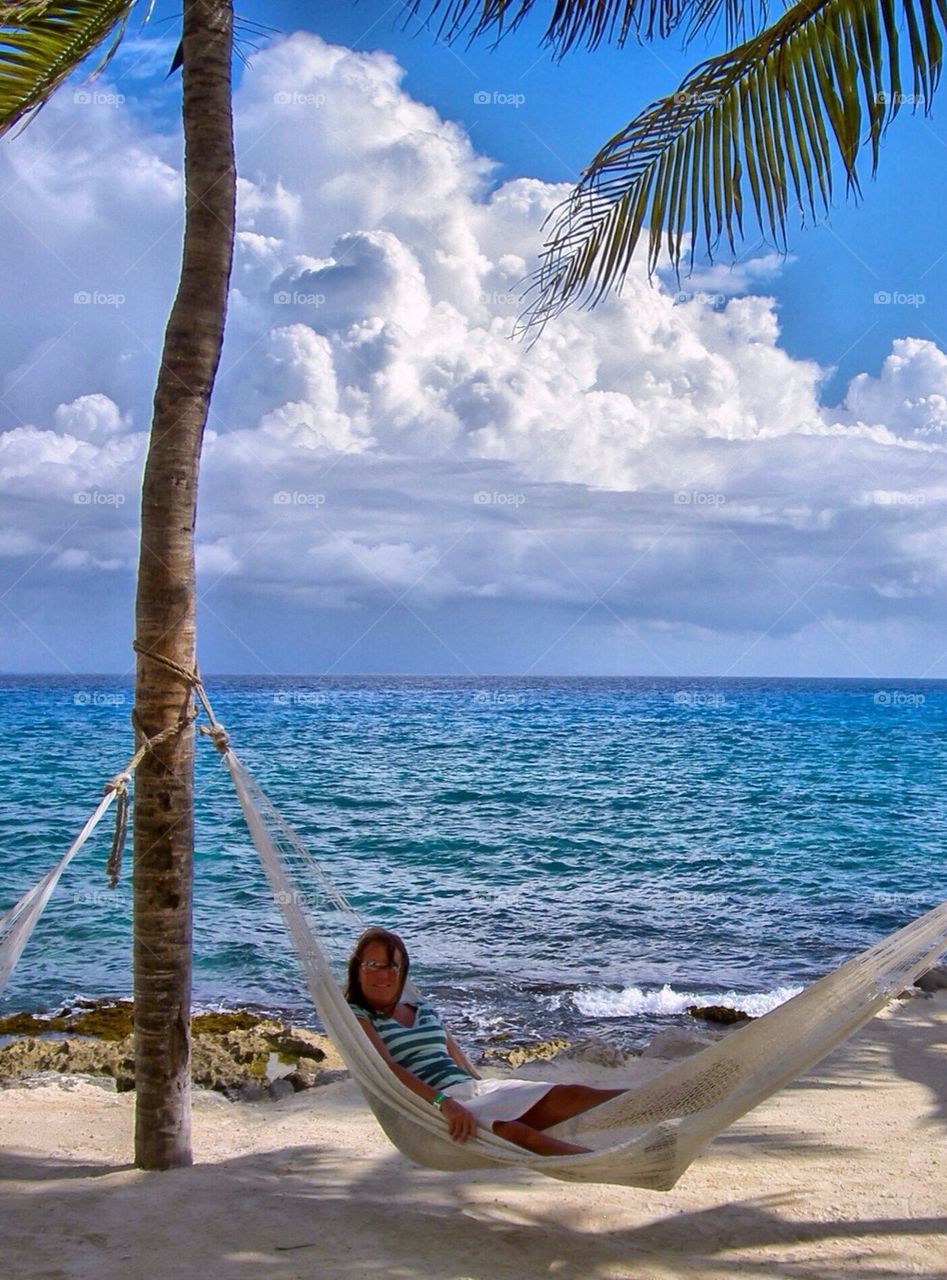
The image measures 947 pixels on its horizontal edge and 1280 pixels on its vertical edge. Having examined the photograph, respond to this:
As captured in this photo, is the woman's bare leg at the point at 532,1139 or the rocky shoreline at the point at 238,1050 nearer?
the woman's bare leg at the point at 532,1139

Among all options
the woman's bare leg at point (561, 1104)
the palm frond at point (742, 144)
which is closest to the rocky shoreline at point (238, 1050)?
the woman's bare leg at point (561, 1104)

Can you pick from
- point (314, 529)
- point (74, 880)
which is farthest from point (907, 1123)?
point (314, 529)

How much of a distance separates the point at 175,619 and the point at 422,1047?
1.24m

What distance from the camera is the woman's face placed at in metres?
2.61

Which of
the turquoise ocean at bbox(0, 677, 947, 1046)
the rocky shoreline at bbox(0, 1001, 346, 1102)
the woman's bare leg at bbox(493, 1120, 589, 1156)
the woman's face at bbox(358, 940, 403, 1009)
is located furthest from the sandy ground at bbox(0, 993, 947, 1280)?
the turquoise ocean at bbox(0, 677, 947, 1046)

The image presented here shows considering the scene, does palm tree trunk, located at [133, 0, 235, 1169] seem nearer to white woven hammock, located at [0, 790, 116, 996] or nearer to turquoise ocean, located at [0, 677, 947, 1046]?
white woven hammock, located at [0, 790, 116, 996]

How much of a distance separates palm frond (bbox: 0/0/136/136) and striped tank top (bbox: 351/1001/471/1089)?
2730 millimetres

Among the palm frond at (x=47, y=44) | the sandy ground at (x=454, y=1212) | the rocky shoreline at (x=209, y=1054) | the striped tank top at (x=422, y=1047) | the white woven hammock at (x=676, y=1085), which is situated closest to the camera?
the white woven hammock at (x=676, y=1085)

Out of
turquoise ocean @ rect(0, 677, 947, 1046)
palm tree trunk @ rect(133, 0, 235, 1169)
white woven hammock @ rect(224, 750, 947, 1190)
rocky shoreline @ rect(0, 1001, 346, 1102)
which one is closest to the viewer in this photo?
white woven hammock @ rect(224, 750, 947, 1190)

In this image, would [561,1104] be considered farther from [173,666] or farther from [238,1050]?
[238,1050]

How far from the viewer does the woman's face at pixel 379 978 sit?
261 cm

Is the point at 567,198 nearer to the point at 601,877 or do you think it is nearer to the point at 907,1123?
the point at 907,1123

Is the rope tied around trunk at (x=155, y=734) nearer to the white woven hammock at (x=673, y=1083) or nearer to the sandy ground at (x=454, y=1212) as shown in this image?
the white woven hammock at (x=673, y=1083)

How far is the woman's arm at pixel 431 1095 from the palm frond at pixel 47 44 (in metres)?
2.74
